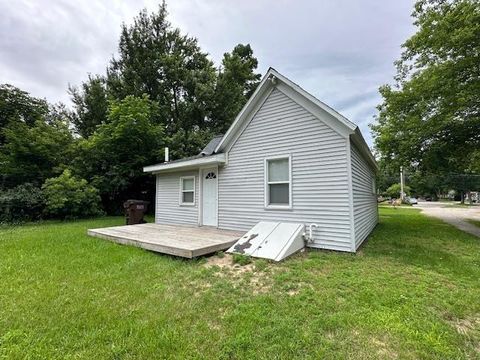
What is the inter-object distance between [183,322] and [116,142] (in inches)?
517

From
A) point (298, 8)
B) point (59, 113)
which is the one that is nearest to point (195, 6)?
point (298, 8)

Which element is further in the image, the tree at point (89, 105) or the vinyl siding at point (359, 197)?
the tree at point (89, 105)

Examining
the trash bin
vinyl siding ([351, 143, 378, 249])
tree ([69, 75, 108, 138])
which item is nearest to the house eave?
the trash bin

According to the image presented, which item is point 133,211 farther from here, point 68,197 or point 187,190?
point 68,197

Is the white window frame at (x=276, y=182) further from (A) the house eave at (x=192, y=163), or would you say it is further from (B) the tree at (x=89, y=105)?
(B) the tree at (x=89, y=105)

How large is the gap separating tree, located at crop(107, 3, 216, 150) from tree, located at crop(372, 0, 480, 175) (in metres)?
12.3

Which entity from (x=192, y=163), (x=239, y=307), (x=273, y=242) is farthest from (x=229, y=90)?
(x=239, y=307)

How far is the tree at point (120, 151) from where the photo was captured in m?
13.1

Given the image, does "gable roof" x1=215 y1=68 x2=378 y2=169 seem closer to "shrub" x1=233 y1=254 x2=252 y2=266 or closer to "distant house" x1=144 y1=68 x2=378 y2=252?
"distant house" x1=144 y1=68 x2=378 y2=252

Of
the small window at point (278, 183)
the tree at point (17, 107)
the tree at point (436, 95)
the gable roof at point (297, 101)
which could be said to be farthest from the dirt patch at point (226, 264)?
the tree at point (17, 107)

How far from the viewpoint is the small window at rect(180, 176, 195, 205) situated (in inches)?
354

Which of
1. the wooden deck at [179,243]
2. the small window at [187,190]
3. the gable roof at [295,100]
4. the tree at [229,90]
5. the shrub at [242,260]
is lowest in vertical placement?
the shrub at [242,260]

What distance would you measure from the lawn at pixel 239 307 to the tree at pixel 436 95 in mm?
6224

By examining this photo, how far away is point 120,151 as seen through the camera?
45.6 feet
